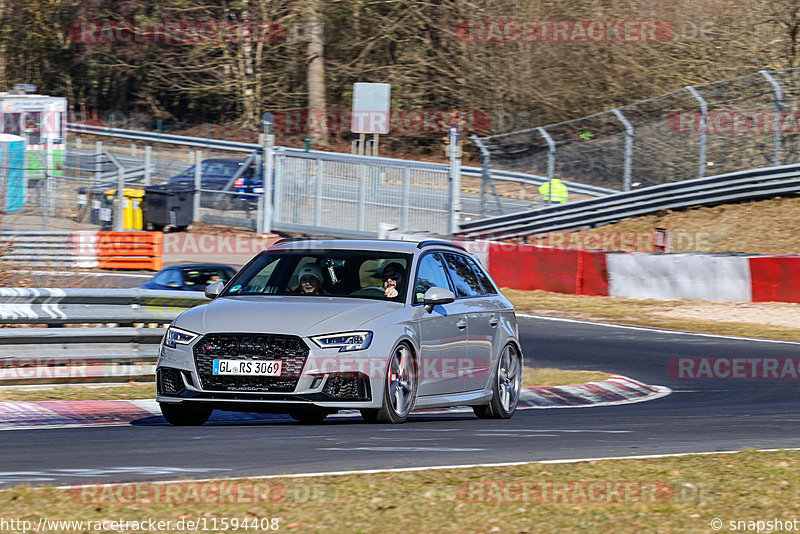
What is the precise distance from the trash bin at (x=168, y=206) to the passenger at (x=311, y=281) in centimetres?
2604

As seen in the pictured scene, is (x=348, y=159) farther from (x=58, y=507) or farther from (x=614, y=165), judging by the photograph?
(x=58, y=507)

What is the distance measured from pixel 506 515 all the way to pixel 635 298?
19.3m

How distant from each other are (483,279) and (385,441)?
11.4ft

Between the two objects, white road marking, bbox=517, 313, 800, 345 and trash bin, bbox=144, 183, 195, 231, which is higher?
trash bin, bbox=144, 183, 195, 231

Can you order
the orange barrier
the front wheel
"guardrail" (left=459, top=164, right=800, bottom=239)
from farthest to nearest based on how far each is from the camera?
the orange barrier < "guardrail" (left=459, top=164, right=800, bottom=239) < the front wheel

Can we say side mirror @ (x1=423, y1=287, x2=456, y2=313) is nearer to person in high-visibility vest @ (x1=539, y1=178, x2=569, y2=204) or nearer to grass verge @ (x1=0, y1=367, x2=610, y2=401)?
grass verge @ (x1=0, y1=367, x2=610, y2=401)

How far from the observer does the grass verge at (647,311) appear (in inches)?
819

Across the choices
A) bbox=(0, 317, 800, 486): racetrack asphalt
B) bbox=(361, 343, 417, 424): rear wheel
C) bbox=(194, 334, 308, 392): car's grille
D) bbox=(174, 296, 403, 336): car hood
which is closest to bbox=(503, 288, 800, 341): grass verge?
bbox=(0, 317, 800, 486): racetrack asphalt

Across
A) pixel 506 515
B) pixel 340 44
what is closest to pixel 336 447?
pixel 506 515

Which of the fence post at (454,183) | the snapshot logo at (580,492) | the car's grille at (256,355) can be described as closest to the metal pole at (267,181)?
the fence post at (454,183)

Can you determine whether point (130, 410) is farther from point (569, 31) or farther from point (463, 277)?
point (569, 31)

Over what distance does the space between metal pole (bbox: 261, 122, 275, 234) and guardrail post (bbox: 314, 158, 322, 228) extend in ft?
5.09

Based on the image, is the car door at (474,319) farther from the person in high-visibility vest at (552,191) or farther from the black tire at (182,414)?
the person in high-visibility vest at (552,191)

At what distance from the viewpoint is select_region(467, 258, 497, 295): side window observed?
11.3 metres
